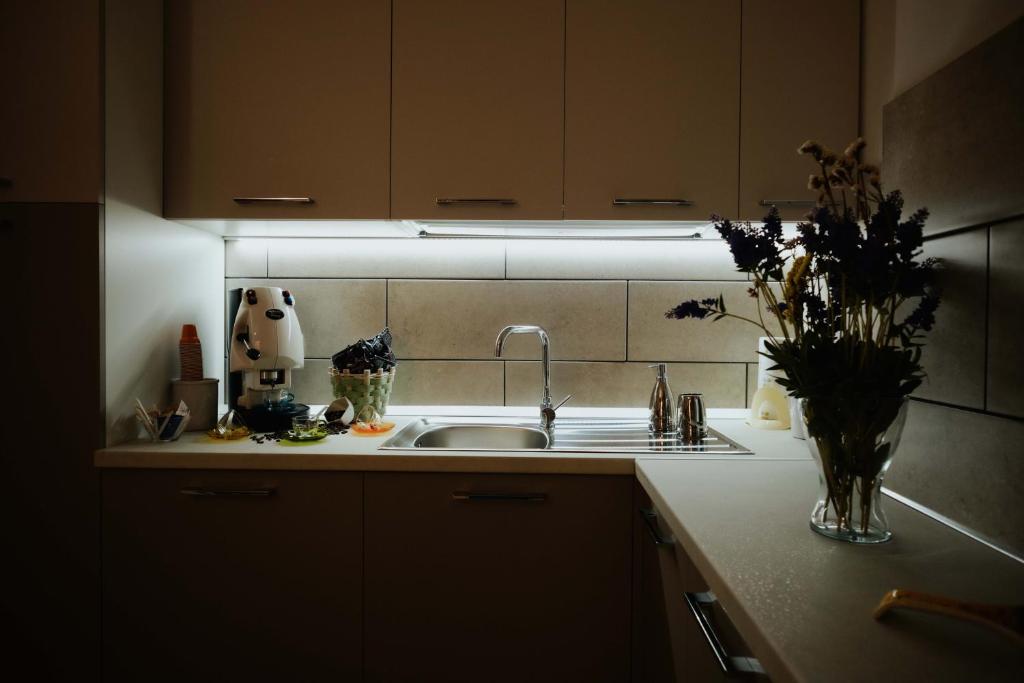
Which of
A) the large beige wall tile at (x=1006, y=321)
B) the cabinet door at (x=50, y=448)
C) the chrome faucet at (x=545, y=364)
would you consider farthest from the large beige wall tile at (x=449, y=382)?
the large beige wall tile at (x=1006, y=321)

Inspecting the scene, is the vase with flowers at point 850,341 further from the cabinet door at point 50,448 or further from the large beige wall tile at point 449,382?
the cabinet door at point 50,448

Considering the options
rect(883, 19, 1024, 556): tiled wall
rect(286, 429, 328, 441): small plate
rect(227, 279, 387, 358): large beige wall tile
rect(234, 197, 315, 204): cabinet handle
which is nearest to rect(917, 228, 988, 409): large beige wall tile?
rect(883, 19, 1024, 556): tiled wall

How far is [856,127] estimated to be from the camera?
1570 millimetres

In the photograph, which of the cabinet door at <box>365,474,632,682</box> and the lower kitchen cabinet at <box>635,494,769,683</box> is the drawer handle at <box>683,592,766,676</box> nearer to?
the lower kitchen cabinet at <box>635,494,769,683</box>

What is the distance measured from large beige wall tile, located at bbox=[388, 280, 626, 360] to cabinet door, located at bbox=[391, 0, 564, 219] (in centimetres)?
47

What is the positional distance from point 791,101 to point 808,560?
4.44 feet

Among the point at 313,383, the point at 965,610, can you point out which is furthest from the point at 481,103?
the point at 965,610

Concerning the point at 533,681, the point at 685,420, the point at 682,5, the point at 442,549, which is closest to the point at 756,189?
the point at 682,5

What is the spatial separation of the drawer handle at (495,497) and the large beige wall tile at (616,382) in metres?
0.66

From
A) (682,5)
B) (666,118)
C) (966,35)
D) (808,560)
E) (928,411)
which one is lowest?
(808,560)

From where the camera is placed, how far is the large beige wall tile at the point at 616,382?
198 centimetres

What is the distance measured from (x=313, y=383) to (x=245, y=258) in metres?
0.53

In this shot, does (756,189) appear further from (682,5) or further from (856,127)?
(682,5)

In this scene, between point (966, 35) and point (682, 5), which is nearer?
point (966, 35)
